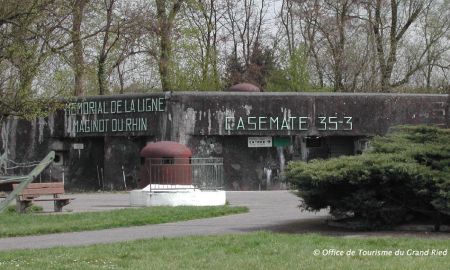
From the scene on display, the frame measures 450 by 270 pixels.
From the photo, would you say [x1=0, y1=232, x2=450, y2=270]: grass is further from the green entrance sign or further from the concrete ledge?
the green entrance sign

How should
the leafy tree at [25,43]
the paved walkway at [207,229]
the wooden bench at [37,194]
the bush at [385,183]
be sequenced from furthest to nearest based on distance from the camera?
the wooden bench at [37,194] < the leafy tree at [25,43] < the paved walkway at [207,229] < the bush at [385,183]

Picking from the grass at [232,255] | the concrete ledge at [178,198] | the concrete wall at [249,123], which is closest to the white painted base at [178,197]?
the concrete ledge at [178,198]

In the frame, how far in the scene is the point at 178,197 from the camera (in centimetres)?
2144

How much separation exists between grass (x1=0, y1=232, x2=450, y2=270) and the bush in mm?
1270

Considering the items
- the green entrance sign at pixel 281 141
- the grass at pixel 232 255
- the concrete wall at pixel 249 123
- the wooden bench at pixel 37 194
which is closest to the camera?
the grass at pixel 232 255

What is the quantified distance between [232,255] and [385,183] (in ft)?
13.9

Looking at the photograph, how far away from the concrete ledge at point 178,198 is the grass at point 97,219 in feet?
4.32

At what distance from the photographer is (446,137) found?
51.6 ft

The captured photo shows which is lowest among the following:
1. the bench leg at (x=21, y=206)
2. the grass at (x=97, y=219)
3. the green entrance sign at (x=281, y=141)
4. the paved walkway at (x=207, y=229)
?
the paved walkway at (x=207, y=229)

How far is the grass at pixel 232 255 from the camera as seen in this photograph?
35.8 feet

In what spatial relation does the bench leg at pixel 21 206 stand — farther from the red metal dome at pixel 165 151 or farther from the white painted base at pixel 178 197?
the red metal dome at pixel 165 151

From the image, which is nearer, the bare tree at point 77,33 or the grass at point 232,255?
the grass at point 232,255

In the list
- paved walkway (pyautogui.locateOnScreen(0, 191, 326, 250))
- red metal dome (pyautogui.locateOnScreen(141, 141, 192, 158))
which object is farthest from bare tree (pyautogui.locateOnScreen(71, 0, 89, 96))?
paved walkway (pyautogui.locateOnScreen(0, 191, 326, 250))

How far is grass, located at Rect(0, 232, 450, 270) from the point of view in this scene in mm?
10898
